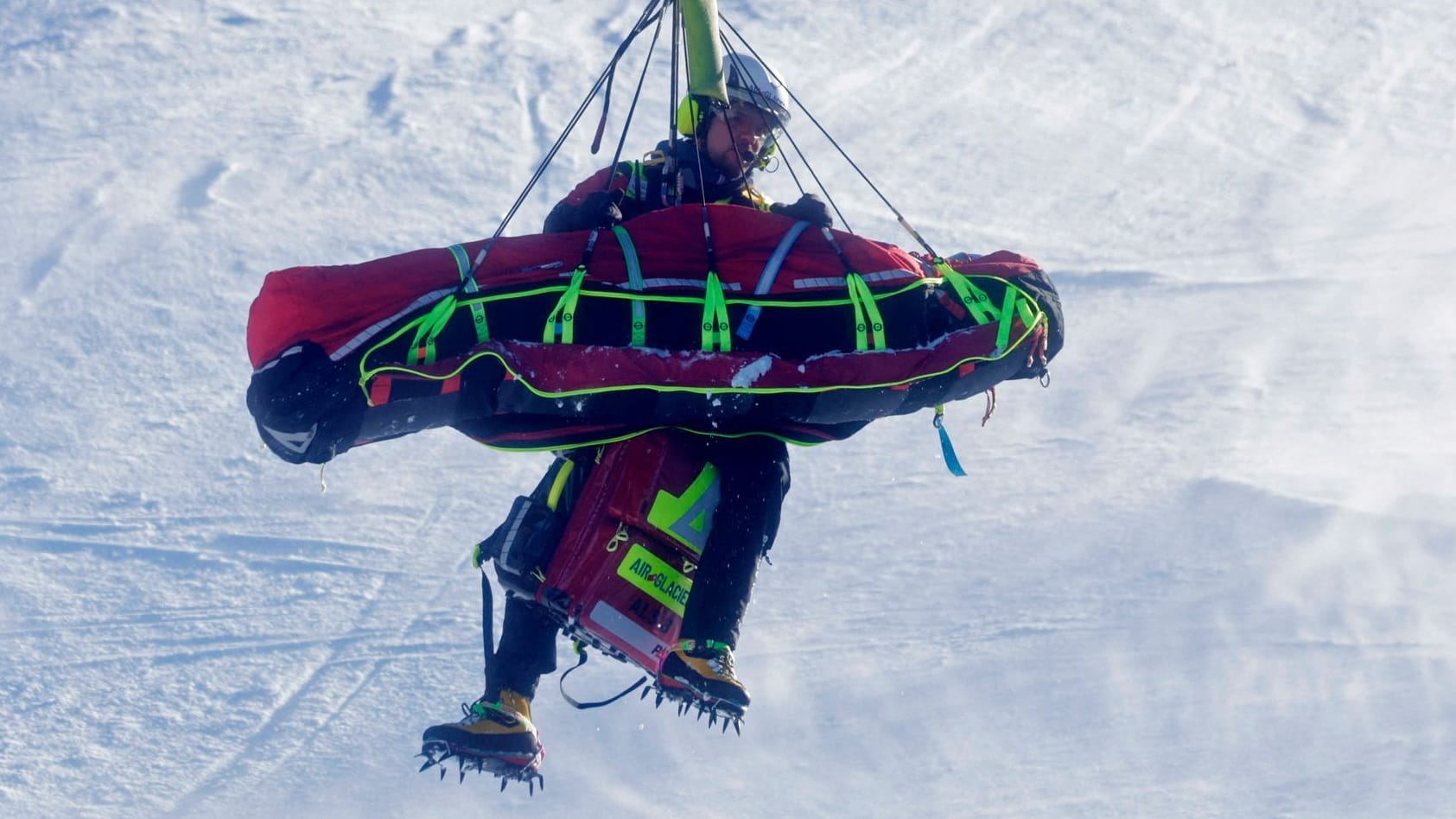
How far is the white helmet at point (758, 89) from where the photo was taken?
6.36 metres

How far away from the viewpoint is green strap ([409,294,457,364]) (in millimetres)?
5715

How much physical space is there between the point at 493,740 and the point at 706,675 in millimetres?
764

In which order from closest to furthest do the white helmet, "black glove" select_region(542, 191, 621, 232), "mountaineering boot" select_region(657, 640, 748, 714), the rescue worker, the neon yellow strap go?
1. "mountaineering boot" select_region(657, 640, 748, 714)
2. the rescue worker
3. "black glove" select_region(542, 191, 621, 232)
4. the white helmet
5. the neon yellow strap

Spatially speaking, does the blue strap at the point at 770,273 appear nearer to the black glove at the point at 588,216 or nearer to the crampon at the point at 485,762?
the black glove at the point at 588,216

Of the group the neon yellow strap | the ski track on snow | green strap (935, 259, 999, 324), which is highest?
green strap (935, 259, 999, 324)

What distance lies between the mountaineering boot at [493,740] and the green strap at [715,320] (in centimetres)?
138

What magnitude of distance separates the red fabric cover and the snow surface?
4.35 m

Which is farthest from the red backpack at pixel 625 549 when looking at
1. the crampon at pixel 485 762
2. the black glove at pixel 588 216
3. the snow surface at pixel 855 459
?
the snow surface at pixel 855 459

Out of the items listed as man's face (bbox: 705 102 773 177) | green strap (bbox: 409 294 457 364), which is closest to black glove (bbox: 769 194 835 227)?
man's face (bbox: 705 102 773 177)

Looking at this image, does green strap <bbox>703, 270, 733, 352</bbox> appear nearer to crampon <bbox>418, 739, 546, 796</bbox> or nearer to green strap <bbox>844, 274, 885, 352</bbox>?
green strap <bbox>844, 274, 885, 352</bbox>

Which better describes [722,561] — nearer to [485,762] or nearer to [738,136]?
[485,762]

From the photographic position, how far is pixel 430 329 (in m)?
5.74

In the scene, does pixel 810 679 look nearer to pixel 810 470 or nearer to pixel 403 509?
pixel 810 470

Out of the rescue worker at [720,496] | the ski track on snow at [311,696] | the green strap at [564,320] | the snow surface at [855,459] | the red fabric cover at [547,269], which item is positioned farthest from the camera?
the snow surface at [855,459]
